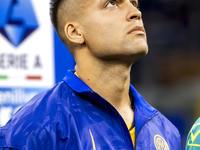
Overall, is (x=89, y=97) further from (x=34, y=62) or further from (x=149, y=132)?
(x=34, y=62)

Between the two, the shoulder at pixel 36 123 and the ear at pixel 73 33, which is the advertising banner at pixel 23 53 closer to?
the ear at pixel 73 33

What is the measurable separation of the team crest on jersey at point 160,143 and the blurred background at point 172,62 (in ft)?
12.2

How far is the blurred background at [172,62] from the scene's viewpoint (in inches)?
258

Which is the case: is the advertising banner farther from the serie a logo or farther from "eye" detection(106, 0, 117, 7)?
"eye" detection(106, 0, 117, 7)

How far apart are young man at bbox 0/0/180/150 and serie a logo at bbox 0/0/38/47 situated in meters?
1.26

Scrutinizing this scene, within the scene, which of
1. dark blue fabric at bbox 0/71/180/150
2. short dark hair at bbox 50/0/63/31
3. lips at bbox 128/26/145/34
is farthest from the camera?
short dark hair at bbox 50/0/63/31

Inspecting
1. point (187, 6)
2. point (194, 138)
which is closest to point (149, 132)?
point (194, 138)

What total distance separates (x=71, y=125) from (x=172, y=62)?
456 centimetres

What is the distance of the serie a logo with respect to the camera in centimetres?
404

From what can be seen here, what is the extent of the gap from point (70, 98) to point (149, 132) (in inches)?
20.7

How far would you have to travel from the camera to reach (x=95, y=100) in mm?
2586

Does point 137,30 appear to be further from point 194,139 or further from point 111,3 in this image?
point 194,139


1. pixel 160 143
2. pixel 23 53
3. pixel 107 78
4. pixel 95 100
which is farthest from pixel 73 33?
pixel 23 53

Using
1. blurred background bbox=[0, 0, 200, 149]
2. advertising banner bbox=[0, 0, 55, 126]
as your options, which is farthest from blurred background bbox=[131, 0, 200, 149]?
advertising banner bbox=[0, 0, 55, 126]
